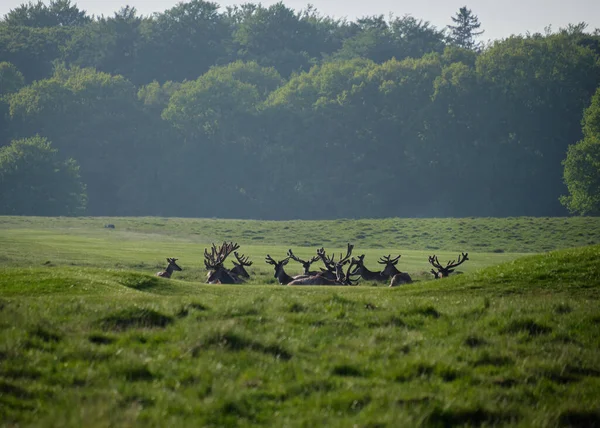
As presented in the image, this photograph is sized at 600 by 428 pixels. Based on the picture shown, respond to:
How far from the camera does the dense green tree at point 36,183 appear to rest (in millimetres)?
97438

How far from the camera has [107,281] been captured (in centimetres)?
2169

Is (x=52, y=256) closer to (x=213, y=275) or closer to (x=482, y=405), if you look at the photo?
(x=213, y=275)

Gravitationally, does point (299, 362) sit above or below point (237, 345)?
below

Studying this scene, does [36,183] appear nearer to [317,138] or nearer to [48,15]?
A: [317,138]

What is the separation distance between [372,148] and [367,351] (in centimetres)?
10378

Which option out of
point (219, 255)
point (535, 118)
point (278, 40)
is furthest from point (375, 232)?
point (278, 40)

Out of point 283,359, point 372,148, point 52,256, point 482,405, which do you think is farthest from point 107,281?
point 372,148

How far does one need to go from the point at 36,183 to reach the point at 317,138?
3525 centimetres

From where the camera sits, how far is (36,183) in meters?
99.4

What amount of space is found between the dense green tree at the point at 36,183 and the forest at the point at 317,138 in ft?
0.46

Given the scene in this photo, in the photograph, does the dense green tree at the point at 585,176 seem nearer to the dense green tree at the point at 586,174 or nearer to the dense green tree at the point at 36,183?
the dense green tree at the point at 586,174

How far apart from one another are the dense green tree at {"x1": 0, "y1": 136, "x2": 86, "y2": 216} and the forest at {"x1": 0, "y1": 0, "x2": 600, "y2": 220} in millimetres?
139

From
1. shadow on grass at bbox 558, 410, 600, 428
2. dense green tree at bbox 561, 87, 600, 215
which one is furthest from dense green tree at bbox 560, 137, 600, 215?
shadow on grass at bbox 558, 410, 600, 428

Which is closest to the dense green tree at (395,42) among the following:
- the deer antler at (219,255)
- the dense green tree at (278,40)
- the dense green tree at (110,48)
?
the dense green tree at (278,40)
